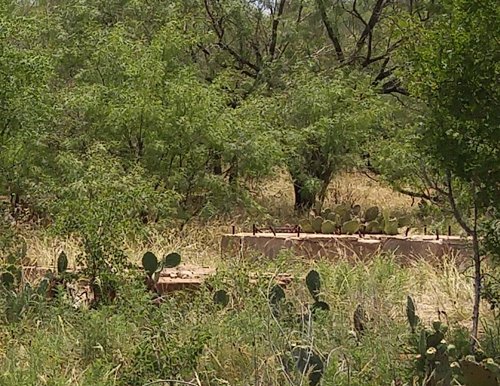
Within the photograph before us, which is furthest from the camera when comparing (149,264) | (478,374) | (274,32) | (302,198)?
(274,32)

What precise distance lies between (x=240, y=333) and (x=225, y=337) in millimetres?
109

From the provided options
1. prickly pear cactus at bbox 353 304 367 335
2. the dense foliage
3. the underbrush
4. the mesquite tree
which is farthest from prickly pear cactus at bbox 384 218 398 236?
the mesquite tree

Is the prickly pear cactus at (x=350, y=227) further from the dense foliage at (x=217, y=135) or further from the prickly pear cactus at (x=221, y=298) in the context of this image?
the prickly pear cactus at (x=221, y=298)

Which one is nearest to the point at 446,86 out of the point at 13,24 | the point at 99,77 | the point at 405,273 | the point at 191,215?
the point at 405,273

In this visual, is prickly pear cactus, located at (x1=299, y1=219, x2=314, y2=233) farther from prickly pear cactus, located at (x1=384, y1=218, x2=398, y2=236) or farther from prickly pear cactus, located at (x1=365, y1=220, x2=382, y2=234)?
prickly pear cactus, located at (x1=384, y1=218, x2=398, y2=236)

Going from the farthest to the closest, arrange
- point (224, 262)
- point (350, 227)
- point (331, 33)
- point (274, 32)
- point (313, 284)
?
point (331, 33), point (274, 32), point (350, 227), point (224, 262), point (313, 284)

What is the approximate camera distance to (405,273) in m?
6.93

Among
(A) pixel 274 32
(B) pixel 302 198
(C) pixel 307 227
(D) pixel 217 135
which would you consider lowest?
(C) pixel 307 227

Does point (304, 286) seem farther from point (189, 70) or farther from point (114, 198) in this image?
point (189, 70)

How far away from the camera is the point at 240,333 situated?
5055mm

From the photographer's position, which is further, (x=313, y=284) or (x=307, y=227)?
(x=307, y=227)

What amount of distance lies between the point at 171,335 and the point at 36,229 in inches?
207

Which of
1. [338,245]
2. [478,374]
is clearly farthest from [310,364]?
[338,245]

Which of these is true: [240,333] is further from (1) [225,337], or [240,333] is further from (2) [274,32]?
(2) [274,32]
